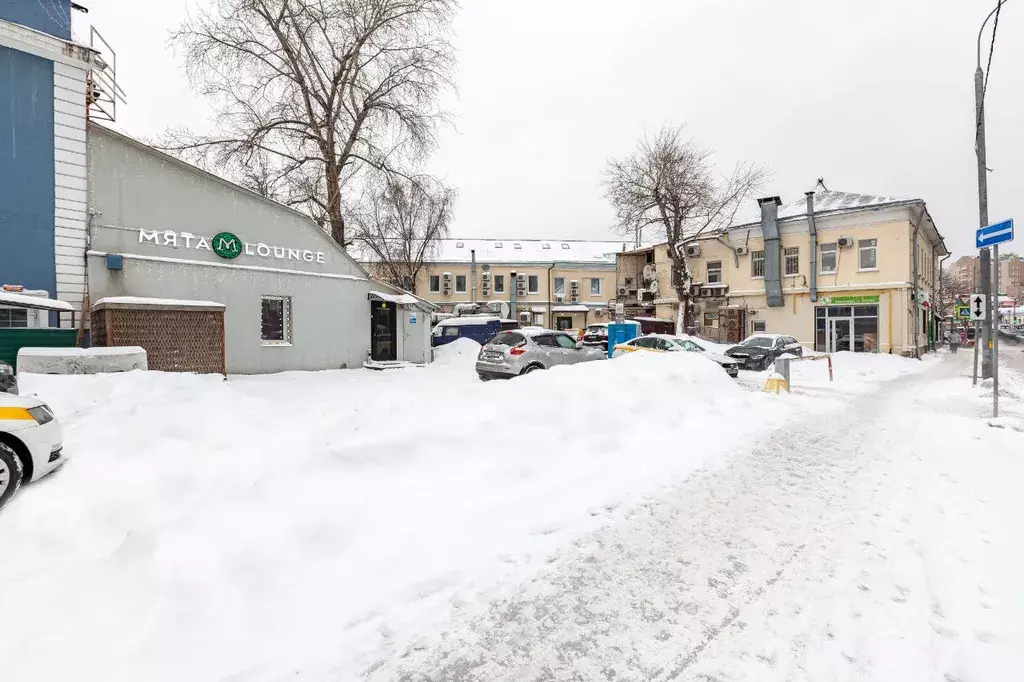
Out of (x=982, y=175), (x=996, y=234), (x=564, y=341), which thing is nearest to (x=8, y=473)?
(x=564, y=341)

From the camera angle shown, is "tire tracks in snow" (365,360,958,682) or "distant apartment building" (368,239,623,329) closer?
"tire tracks in snow" (365,360,958,682)

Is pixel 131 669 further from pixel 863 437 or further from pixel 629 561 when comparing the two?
pixel 863 437

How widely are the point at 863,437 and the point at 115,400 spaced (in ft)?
36.8

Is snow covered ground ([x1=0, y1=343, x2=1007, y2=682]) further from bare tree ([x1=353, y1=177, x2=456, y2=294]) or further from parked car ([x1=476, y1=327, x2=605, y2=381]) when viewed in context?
bare tree ([x1=353, y1=177, x2=456, y2=294])

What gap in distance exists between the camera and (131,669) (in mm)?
2529

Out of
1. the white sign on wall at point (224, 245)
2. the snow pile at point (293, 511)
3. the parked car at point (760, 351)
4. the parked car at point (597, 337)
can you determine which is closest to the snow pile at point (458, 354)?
the parked car at point (597, 337)

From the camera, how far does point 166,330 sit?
11.4 metres

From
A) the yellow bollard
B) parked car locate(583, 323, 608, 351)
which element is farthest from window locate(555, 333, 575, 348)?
parked car locate(583, 323, 608, 351)

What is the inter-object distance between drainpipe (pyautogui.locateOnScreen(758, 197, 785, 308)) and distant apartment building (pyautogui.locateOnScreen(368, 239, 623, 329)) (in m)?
19.7

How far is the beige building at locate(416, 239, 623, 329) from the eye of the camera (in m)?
48.1

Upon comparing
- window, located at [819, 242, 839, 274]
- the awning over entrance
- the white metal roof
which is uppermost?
the white metal roof

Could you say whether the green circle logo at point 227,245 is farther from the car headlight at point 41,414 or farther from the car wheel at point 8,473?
the car wheel at point 8,473

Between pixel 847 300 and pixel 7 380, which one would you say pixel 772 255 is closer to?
pixel 847 300

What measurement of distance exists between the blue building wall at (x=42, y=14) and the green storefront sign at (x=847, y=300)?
33.6m
